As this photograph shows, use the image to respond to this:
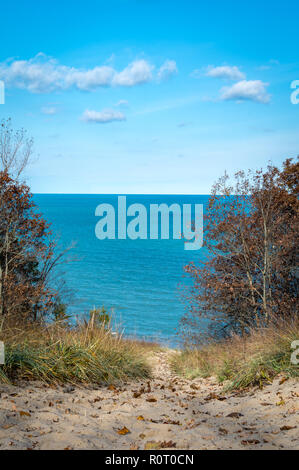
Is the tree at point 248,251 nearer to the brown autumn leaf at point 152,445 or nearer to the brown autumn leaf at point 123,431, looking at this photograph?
the brown autumn leaf at point 123,431

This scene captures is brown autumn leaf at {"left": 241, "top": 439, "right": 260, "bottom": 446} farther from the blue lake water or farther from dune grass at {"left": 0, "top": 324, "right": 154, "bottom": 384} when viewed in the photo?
the blue lake water

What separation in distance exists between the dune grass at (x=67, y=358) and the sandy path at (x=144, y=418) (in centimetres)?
29

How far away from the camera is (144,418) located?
5957mm

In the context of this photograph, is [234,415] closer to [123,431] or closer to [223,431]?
[223,431]

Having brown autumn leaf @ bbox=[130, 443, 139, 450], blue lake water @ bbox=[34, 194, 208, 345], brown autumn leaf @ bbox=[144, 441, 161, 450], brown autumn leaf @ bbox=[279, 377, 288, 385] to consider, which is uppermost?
brown autumn leaf @ bbox=[144, 441, 161, 450]

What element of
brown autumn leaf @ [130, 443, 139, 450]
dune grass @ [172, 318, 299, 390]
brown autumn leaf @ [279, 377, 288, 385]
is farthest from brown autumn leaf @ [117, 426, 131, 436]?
brown autumn leaf @ [279, 377, 288, 385]

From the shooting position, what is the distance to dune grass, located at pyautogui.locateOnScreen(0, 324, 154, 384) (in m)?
7.06

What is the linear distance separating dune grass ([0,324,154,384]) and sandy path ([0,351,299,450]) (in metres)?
0.29

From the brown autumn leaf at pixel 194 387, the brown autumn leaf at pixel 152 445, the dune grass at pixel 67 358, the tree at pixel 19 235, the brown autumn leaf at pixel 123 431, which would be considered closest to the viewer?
the brown autumn leaf at pixel 152 445

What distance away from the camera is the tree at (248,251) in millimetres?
13727

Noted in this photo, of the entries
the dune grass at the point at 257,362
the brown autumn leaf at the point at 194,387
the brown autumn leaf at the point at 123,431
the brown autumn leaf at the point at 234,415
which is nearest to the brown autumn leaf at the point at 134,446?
the brown autumn leaf at the point at 123,431

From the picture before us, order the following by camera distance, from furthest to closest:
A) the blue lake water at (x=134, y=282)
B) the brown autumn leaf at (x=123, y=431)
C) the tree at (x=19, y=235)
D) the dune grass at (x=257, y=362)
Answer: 1. the blue lake water at (x=134, y=282)
2. the tree at (x=19, y=235)
3. the dune grass at (x=257, y=362)
4. the brown autumn leaf at (x=123, y=431)

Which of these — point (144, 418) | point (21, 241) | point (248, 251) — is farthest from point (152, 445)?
point (21, 241)
